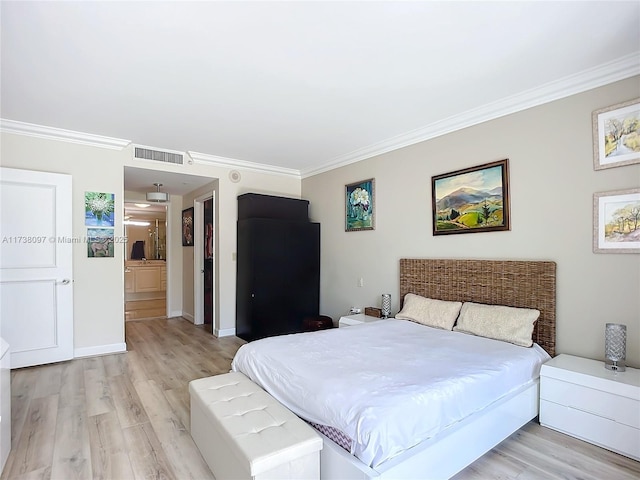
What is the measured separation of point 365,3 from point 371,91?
3.44ft

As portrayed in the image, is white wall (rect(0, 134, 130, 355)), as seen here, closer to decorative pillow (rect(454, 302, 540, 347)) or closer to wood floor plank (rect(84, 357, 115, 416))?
wood floor plank (rect(84, 357, 115, 416))

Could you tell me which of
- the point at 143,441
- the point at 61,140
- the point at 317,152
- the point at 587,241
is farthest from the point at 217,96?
the point at 587,241

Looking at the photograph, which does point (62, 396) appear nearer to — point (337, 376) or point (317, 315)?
point (337, 376)

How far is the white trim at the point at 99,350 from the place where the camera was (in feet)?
13.0

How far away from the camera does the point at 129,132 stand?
154 inches

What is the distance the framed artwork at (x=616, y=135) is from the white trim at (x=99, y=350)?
5.18 metres

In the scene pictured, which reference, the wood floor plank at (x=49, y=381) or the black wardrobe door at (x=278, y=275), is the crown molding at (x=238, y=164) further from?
the wood floor plank at (x=49, y=381)

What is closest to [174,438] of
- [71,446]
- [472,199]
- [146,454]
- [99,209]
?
[146,454]

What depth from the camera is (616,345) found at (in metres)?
2.29

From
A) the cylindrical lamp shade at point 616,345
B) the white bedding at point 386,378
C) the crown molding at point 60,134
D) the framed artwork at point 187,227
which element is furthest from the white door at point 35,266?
the cylindrical lamp shade at point 616,345

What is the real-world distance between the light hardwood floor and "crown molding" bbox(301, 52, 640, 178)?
258cm

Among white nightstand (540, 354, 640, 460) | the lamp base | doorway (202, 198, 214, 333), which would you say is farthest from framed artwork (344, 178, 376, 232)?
the lamp base

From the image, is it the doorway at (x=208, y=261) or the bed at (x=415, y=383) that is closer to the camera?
the bed at (x=415, y=383)

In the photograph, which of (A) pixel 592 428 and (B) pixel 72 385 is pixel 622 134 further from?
(B) pixel 72 385
